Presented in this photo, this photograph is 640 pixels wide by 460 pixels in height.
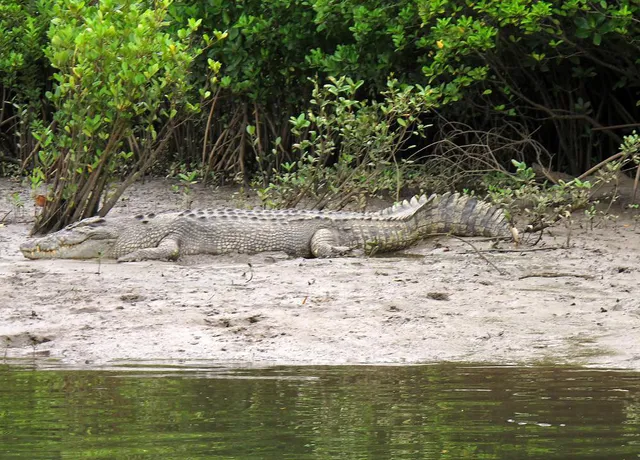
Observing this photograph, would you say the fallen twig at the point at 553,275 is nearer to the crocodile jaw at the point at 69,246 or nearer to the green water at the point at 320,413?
the green water at the point at 320,413

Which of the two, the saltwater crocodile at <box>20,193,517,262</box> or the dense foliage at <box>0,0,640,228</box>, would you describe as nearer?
the saltwater crocodile at <box>20,193,517,262</box>

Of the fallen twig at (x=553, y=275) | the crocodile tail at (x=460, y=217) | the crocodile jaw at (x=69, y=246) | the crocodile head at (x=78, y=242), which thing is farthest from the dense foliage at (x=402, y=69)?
the fallen twig at (x=553, y=275)

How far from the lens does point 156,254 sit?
8.80 meters

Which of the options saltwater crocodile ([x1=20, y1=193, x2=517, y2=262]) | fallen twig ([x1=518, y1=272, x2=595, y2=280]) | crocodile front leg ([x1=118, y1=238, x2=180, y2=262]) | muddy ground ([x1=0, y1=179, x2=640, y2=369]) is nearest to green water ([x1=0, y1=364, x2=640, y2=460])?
muddy ground ([x1=0, y1=179, x2=640, y2=369])

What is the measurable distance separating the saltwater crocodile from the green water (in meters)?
3.66

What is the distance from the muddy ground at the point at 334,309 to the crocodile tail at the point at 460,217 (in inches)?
26.5

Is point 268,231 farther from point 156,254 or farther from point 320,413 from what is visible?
point 320,413

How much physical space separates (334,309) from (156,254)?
2.56 m

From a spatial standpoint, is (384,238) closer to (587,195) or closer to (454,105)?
(587,195)

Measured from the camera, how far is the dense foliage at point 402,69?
10047mm

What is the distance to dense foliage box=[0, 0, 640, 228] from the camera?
396 inches

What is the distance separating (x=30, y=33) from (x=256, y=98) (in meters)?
3.12

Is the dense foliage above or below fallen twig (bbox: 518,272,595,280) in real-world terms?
above

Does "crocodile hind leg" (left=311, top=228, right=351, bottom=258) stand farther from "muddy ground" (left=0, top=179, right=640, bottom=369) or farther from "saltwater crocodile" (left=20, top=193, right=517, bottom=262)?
"muddy ground" (left=0, top=179, right=640, bottom=369)
